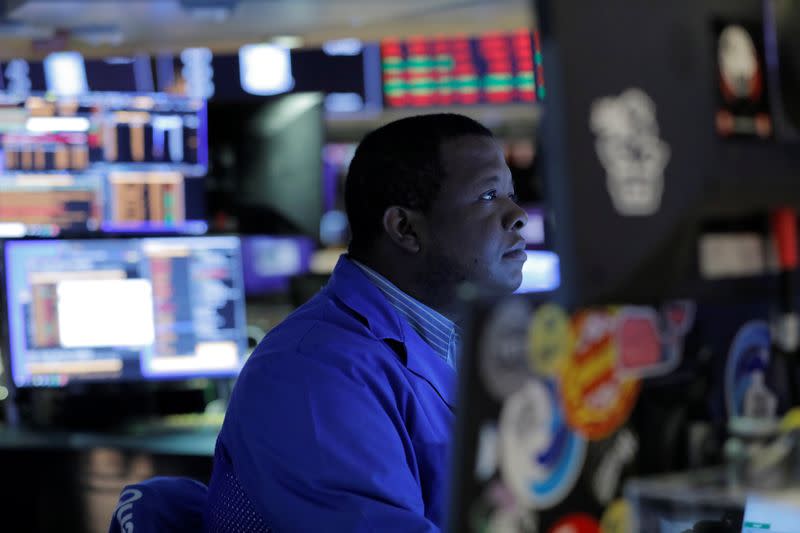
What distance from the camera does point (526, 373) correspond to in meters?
0.77

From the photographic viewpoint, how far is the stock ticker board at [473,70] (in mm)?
5270

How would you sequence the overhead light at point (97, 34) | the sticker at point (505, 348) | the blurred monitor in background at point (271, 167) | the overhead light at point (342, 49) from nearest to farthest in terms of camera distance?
the sticker at point (505, 348)
the blurred monitor in background at point (271, 167)
the overhead light at point (342, 49)
the overhead light at point (97, 34)

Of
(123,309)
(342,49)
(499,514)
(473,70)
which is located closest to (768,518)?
(499,514)

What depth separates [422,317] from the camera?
61.0 inches

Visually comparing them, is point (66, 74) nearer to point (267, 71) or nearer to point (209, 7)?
point (267, 71)

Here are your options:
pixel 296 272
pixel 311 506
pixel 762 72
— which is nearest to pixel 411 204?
pixel 311 506

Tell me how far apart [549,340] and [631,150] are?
0.14 m

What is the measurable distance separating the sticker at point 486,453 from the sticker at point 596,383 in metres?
0.06

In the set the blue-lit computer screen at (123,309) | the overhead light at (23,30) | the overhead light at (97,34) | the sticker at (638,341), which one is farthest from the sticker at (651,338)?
the overhead light at (97,34)

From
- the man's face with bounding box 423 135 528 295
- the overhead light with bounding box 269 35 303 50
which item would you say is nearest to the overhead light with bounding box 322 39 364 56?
the overhead light with bounding box 269 35 303 50

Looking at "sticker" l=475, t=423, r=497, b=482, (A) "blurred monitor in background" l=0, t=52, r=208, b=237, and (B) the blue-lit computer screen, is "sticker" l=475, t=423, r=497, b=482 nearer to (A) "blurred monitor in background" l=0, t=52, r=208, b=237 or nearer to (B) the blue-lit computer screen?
(B) the blue-lit computer screen

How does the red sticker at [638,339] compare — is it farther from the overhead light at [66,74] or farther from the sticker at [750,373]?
the overhead light at [66,74]

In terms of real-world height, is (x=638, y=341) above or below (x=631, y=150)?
below

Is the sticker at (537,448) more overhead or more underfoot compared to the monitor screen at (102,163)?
more underfoot
